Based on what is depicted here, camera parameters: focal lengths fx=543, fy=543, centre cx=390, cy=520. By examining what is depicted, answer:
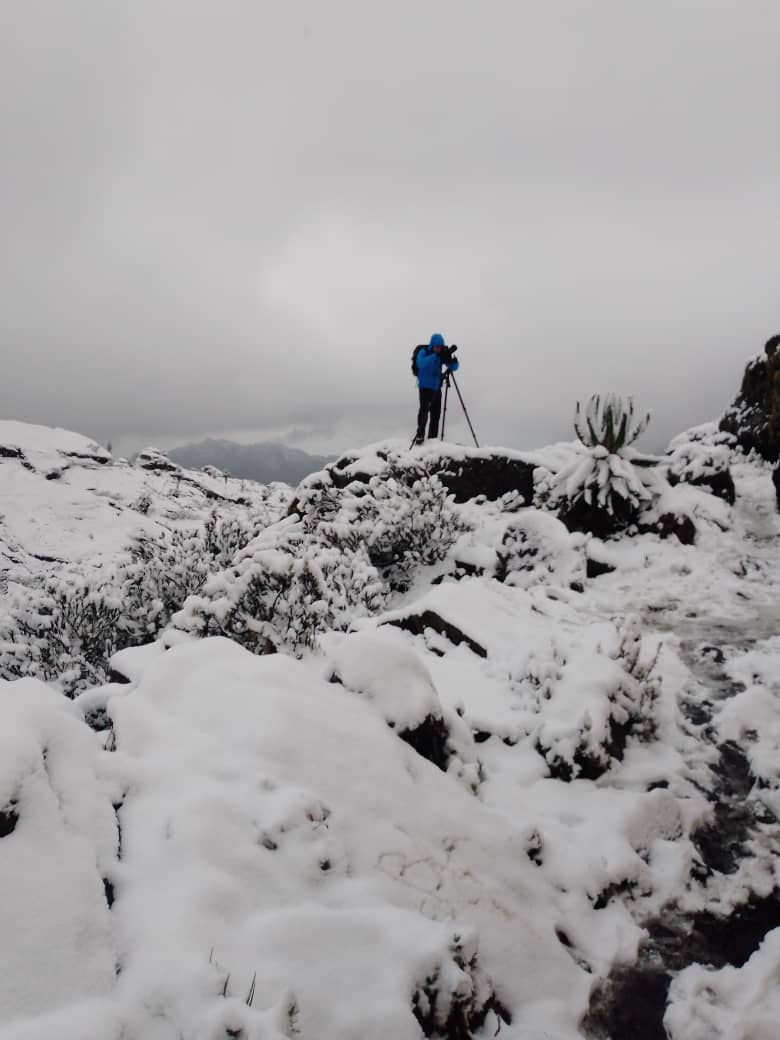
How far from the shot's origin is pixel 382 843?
2.44 meters

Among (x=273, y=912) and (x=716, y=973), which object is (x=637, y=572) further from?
(x=273, y=912)

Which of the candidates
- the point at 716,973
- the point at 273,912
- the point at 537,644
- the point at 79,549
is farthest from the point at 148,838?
the point at 79,549

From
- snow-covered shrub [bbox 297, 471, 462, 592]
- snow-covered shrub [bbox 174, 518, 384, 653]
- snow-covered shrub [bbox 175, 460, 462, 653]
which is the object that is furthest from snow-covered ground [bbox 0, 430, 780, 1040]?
snow-covered shrub [bbox 297, 471, 462, 592]

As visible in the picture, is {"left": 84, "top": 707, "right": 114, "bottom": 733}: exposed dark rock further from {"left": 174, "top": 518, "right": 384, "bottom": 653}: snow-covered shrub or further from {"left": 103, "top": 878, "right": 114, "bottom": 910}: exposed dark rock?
{"left": 174, "top": 518, "right": 384, "bottom": 653}: snow-covered shrub

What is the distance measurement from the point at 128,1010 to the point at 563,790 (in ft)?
8.80

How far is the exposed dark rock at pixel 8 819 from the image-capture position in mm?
1854

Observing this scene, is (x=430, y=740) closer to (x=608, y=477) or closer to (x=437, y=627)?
(x=437, y=627)

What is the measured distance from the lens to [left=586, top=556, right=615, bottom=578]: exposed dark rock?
8398 millimetres

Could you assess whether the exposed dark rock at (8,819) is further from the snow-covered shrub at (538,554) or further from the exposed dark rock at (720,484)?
the exposed dark rock at (720,484)

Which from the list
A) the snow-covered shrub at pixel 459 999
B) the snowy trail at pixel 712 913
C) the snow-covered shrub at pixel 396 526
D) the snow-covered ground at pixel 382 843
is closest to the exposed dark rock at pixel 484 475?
the snow-covered shrub at pixel 396 526

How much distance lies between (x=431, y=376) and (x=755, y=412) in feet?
26.4

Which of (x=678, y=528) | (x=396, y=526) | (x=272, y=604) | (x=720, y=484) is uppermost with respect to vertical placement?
(x=720, y=484)

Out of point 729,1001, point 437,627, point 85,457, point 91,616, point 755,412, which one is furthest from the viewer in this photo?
Result: point 85,457

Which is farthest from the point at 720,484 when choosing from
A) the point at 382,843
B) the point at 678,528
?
the point at 382,843
